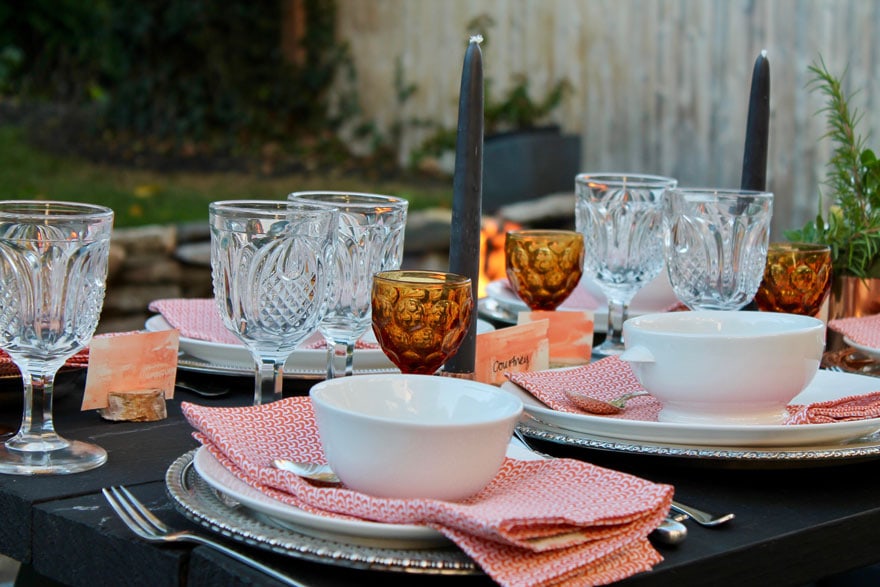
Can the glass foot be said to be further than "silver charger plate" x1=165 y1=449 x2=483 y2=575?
Yes

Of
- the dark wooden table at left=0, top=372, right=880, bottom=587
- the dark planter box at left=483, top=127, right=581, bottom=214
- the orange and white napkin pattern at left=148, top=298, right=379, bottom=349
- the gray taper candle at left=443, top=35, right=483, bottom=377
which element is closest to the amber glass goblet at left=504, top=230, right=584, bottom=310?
the orange and white napkin pattern at left=148, top=298, right=379, bottom=349

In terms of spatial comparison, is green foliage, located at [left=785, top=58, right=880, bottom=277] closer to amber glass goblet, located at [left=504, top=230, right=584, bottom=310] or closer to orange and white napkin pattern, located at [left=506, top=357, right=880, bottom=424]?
amber glass goblet, located at [left=504, top=230, right=584, bottom=310]

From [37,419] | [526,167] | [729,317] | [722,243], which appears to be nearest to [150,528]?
[37,419]

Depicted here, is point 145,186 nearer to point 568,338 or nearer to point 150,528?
point 568,338

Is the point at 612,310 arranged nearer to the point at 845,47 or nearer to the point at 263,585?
the point at 263,585

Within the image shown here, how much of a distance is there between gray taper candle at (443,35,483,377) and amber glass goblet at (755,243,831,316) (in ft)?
1.48

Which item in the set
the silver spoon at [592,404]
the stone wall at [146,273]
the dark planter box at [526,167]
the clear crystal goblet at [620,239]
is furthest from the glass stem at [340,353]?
the dark planter box at [526,167]

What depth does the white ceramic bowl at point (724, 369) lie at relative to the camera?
1.08m

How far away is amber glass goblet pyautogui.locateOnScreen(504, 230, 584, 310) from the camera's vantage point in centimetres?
155

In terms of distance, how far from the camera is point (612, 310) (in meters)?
1.66

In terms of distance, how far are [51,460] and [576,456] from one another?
18.4 inches

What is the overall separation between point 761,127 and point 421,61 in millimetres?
4897

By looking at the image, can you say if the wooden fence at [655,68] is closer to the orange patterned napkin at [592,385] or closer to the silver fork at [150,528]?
the orange patterned napkin at [592,385]

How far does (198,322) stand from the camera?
1491mm
